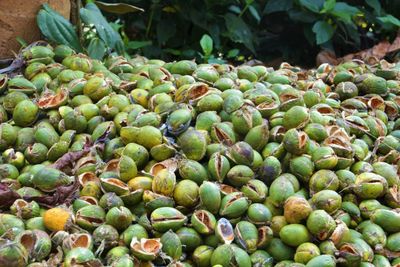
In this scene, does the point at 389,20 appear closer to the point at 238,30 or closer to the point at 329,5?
the point at 329,5

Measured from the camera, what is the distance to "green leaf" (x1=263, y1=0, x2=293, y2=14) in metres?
4.01

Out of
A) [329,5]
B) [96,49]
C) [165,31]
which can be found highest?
[96,49]

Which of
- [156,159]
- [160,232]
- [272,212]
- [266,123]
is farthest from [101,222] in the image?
[266,123]

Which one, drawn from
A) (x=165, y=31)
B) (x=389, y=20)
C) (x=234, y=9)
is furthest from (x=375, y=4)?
(x=165, y=31)

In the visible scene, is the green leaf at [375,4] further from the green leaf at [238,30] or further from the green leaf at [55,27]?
the green leaf at [55,27]

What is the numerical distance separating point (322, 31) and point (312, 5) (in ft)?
0.64

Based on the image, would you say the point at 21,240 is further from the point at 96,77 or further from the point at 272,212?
the point at 96,77

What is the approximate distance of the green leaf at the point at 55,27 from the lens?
2.65 m

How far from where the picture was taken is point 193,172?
1.77 meters

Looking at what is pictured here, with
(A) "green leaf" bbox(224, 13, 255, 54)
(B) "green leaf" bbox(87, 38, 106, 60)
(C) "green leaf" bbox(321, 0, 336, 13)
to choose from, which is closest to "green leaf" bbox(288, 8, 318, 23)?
(C) "green leaf" bbox(321, 0, 336, 13)

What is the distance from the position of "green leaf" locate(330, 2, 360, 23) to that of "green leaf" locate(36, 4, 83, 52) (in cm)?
182

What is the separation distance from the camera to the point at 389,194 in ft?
5.97

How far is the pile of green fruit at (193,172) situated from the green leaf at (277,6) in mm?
1766

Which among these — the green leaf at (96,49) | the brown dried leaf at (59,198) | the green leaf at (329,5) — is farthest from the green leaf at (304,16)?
the brown dried leaf at (59,198)
